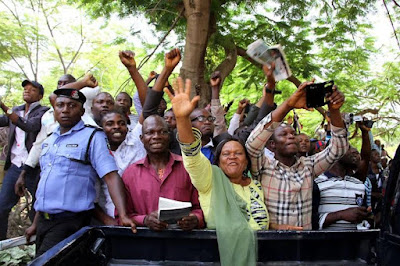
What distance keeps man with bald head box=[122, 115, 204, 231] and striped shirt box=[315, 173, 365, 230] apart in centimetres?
120

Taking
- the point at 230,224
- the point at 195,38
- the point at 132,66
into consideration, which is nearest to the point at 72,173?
the point at 230,224

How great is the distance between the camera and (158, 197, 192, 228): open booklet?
2.03 m

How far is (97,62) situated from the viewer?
16.2 m

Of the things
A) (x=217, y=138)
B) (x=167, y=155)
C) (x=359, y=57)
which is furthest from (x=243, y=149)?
(x=359, y=57)

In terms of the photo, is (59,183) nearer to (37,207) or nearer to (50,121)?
(37,207)

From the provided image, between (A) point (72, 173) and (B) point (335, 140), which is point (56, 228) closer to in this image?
(A) point (72, 173)

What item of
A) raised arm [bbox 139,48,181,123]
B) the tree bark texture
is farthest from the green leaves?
the tree bark texture

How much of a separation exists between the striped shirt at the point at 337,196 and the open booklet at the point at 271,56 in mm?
1004

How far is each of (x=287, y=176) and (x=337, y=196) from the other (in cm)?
63

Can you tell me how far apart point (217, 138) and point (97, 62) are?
13.7 meters

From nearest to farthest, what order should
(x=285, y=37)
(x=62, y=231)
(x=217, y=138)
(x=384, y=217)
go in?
1. (x=384, y=217)
2. (x=62, y=231)
3. (x=217, y=138)
4. (x=285, y=37)

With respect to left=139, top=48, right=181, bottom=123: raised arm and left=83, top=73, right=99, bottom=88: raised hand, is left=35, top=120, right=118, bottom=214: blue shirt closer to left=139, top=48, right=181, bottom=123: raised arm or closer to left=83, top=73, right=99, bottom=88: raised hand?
left=139, top=48, right=181, bottom=123: raised arm

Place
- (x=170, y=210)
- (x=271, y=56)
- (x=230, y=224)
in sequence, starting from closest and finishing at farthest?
(x=170, y=210) → (x=230, y=224) → (x=271, y=56)

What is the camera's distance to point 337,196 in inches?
125
